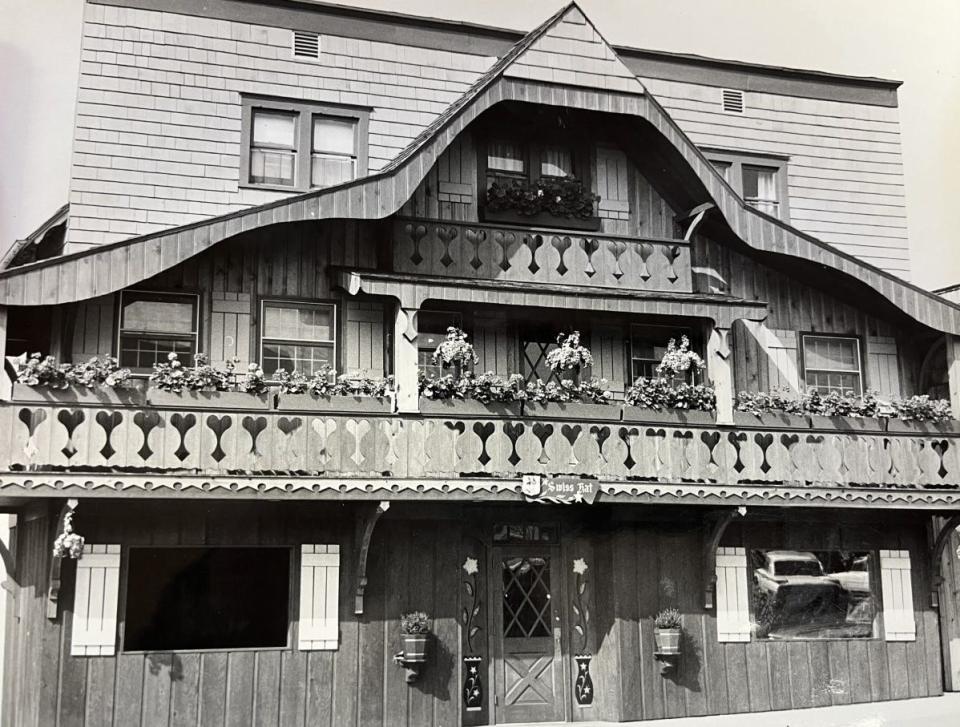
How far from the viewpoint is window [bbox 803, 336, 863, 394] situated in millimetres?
21219

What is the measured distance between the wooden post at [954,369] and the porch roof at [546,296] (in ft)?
12.2

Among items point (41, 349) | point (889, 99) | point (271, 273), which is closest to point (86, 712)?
point (41, 349)

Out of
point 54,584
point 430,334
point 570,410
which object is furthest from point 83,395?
point 570,410

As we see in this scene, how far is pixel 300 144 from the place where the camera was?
65.9ft

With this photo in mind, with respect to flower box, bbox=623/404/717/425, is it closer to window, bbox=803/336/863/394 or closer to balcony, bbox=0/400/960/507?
balcony, bbox=0/400/960/507

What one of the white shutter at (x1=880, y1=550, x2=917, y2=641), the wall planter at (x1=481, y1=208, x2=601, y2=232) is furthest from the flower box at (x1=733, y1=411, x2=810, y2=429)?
the wall planter at (x1=481, y1=208, x2=601, y2=232)

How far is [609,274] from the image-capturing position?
1962 centimetres

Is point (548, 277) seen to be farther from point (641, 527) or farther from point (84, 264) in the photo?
point (84, 264)

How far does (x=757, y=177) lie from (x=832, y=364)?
432cm

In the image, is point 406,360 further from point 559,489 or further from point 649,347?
point 649,347

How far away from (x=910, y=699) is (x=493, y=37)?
14019 mm

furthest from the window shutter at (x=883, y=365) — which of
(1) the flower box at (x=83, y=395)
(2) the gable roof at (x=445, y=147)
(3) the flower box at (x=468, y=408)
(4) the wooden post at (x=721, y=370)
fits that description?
(1) the flower box at (x=83, y=395)

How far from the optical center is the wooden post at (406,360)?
17.0 m

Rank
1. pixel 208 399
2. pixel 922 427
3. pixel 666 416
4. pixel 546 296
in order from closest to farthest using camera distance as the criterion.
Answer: pixel 208 399, pixel 666 416, pixel 546 296, pixel 922 427
